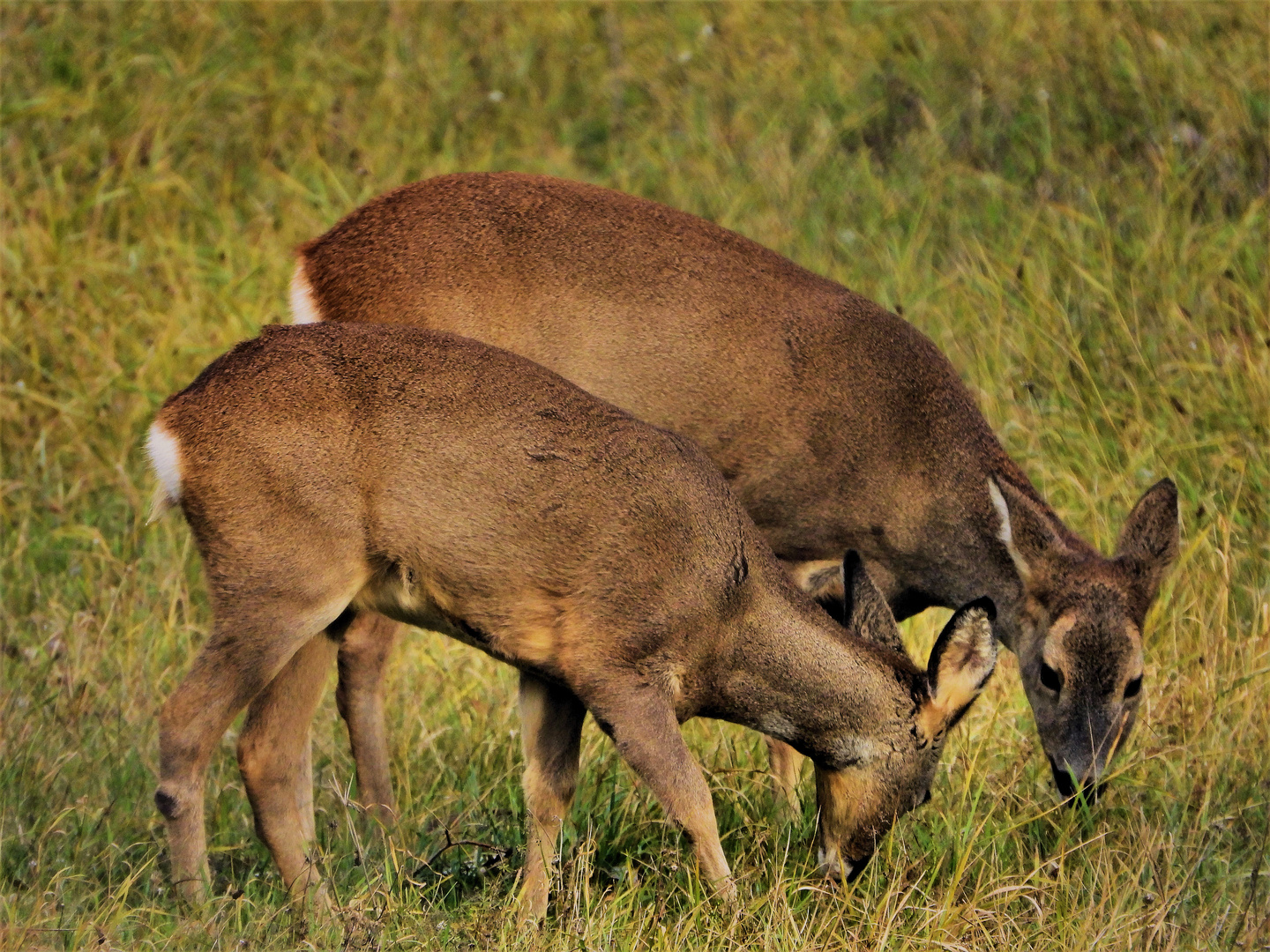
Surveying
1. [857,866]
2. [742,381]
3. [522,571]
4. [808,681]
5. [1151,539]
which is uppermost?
[522,571]

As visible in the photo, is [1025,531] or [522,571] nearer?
[522,571]

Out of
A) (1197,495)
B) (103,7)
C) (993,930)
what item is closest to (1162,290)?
(1197,495)

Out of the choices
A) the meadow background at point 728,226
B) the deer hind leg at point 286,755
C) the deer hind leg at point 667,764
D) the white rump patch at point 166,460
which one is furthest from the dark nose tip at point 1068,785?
the white rump patch at point 166,460

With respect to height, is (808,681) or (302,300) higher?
(302,300)

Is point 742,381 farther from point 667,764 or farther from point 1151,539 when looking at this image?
point 667,764

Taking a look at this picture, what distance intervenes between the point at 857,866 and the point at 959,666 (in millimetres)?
618

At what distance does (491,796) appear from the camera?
215 inches

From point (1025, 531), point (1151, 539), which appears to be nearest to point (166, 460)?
point (1025, 531)

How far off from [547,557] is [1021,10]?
5.82 metres

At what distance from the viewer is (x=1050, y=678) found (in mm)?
5301

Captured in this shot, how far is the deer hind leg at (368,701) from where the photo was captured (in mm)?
5586

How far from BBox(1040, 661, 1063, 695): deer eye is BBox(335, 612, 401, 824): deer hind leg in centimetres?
199

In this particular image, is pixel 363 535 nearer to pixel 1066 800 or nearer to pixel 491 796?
pixel 491 796

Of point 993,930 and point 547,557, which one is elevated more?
point 547,557
